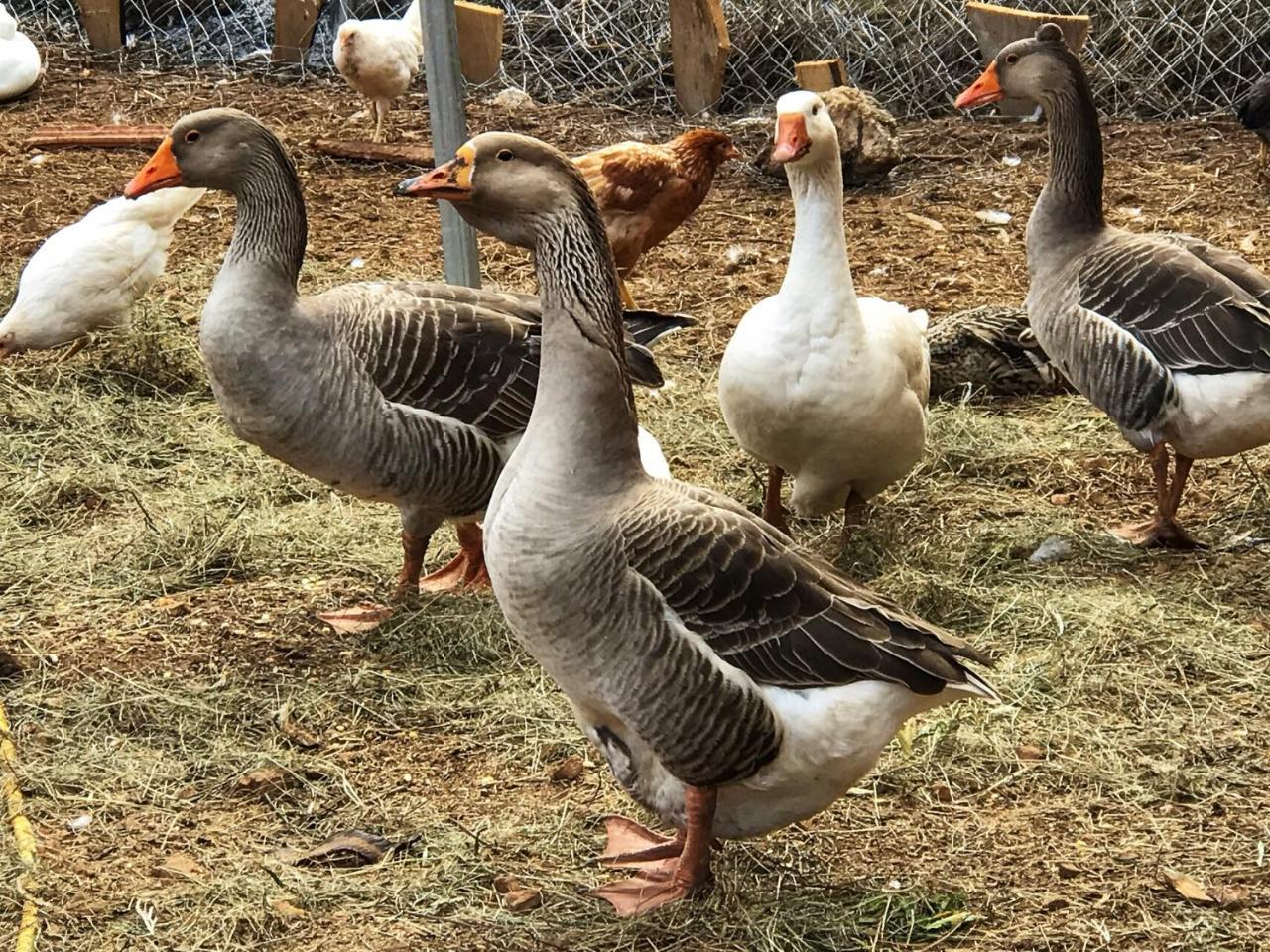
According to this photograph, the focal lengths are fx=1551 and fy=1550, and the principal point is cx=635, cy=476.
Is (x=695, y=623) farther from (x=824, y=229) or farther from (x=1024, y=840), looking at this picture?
(x=824, y=229)

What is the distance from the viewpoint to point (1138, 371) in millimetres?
5551

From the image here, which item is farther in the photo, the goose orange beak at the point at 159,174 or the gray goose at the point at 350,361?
the goose orange beak at the point at 159,174

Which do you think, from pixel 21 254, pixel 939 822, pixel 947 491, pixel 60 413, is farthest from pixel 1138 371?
A: pixel 21 254

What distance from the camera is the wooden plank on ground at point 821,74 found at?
404 inches

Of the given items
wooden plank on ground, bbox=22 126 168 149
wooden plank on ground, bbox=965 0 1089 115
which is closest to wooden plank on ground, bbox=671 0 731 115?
wooden plank on ground, bbox=965 0 1089 115

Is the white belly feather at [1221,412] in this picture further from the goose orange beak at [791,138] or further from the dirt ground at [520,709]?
the goose orange beak at [791,138]

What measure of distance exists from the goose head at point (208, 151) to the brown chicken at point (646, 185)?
8.86 ft

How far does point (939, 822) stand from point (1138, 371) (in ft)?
7.43

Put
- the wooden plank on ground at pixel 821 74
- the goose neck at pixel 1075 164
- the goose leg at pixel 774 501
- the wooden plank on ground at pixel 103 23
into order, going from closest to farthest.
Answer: the goose leg at pixel 774 501 → the goose neck at pixel 1075 164 → the wooden plank on ground at pixel 821 74 → the wooden plank on ground at pixel 103 23

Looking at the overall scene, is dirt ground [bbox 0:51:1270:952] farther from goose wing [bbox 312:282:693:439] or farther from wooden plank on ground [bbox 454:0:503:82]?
wooden plank on ground [bbox 454:0:503:82]

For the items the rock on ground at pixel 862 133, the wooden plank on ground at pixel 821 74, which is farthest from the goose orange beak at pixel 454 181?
the wooden plank on ground at pixel 821 74

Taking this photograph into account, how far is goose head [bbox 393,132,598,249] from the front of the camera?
346 cm

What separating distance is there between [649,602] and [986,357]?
399 centimetres

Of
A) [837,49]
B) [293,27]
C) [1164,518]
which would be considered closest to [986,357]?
[1164,518]
